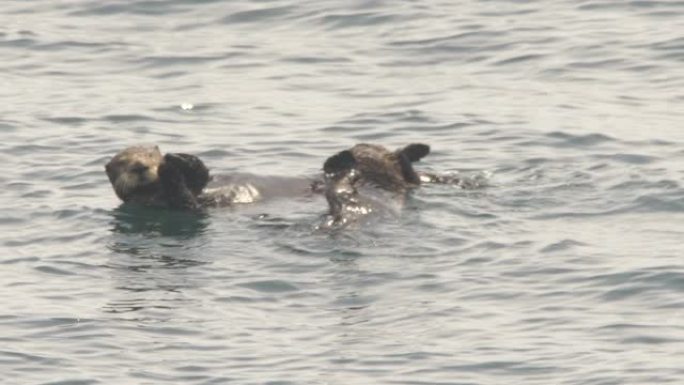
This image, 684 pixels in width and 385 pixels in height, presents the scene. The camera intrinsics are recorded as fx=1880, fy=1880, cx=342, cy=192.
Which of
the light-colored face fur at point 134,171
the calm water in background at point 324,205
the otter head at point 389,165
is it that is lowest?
the calm water in background at point 324,205

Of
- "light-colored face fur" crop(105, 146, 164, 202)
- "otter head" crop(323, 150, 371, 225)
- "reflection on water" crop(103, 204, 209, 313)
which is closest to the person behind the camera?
"reflection on water" crop(103, 204, 209, 313)

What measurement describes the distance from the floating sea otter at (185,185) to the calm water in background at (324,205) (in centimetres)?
13

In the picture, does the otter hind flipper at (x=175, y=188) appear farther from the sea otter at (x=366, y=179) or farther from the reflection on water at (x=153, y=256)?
the sea otter at (x=366, y=179)

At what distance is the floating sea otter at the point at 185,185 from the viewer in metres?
11.2

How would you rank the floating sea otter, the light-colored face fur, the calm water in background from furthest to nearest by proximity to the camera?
1. the light-colored face fur
2. the floating sea otter
3. the calm water in background

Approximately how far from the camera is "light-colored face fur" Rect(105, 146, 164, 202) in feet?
37.1

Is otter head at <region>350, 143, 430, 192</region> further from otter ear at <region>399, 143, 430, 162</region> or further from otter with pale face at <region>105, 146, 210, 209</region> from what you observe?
otter with pale face at <region>105, 146, 210, 209</region>

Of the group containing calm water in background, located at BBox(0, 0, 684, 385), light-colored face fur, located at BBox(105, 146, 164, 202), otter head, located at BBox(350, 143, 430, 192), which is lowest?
calm water in background, located at BBox(0, 0, 684, 385)

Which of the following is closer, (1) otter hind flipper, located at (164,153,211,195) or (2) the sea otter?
(2) the sea otter

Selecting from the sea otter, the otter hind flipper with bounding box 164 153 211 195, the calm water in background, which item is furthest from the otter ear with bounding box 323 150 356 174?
the otter hind flipper with bounding box 164 153 211 195

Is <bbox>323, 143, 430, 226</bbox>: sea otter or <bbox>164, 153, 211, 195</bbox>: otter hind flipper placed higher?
<bbox>164, 153, 211, 195</bbox>: otter hind flipper

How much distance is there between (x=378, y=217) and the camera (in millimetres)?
10750

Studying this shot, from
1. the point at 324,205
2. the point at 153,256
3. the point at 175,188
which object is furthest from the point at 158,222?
the point at 324,205

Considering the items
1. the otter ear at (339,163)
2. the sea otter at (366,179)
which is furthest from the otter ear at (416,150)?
the otter ear at (339,163)
